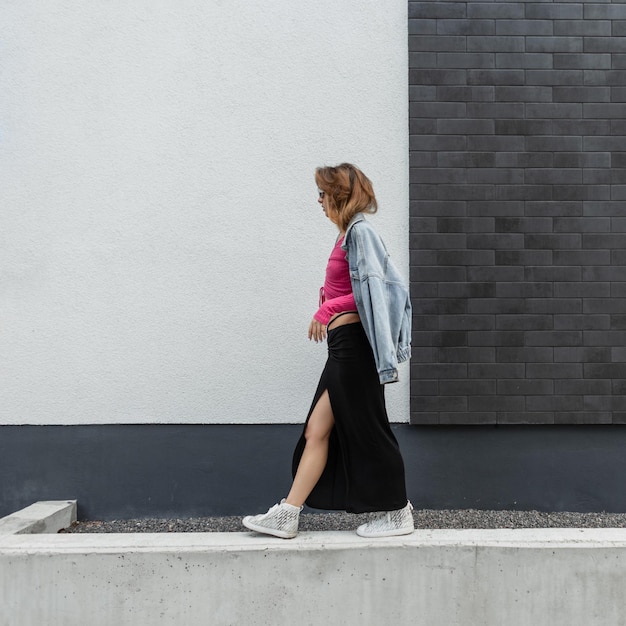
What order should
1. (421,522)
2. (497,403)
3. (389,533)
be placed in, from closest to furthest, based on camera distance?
(389,533) < (421,522) < (497,403)

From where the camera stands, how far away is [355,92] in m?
4.14

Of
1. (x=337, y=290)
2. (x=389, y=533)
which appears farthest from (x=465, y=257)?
(x=389, y=533)

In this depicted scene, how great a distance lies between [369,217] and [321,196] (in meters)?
1.09

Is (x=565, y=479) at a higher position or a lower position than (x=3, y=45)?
lower

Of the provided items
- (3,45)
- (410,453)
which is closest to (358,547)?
(410,453)

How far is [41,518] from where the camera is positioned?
3.69 metres

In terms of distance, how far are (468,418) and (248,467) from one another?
141 cm

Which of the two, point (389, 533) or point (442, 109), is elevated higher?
point (442, 109)

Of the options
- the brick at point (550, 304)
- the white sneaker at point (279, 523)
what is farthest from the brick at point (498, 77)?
the white sneaker at point (279, 523)

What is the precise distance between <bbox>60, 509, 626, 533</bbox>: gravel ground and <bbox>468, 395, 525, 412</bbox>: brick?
644mm

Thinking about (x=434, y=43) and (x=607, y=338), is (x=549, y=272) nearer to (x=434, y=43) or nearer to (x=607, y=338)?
(x=607, y=338)

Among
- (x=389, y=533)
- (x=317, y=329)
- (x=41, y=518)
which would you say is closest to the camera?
(x=389, y=533)

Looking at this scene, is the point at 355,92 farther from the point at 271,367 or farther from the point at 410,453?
the point at 410,453

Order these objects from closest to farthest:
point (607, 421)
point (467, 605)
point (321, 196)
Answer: point (467, 605), point (321, 196), point (607, 421)
